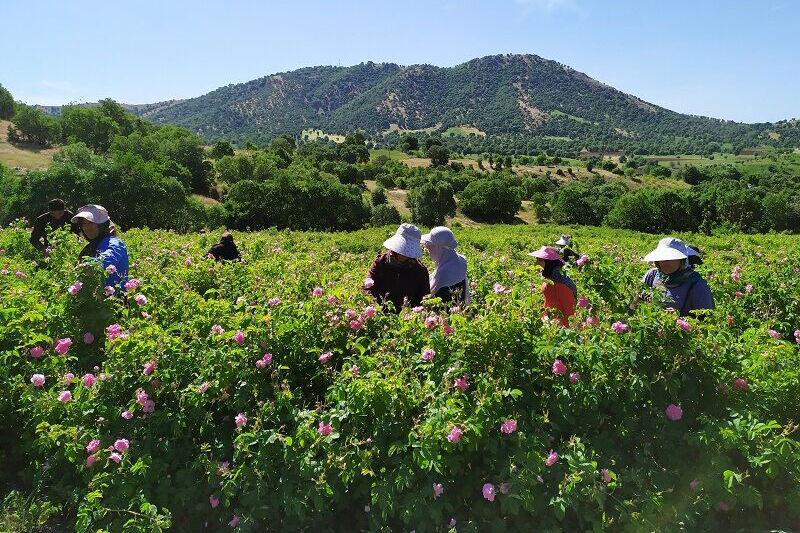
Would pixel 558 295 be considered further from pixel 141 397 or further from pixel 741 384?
pixel 141 397

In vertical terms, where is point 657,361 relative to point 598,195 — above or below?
above

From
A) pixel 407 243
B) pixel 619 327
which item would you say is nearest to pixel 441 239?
pixel 407 243

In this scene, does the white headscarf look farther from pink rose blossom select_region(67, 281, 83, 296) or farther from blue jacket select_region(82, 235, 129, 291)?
blue jacket select_region(82, 235, 129, 291)

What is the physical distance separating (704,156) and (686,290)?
697ft

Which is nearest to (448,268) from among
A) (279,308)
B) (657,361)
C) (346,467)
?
(279,308)

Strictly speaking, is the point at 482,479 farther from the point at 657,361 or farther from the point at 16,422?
the point at 16,422

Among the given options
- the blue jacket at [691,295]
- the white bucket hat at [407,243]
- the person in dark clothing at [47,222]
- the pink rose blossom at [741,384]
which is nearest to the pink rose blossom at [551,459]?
the pink rose blossom at [741,384]

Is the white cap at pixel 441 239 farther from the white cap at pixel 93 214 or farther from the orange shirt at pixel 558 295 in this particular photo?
the white cap at pixel 93 214

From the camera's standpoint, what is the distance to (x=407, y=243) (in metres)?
4.45

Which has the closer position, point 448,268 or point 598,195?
point 448,268

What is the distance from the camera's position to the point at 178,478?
2.91 m

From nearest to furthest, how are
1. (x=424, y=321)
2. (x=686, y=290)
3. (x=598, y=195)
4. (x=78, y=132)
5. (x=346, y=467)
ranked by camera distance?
(x=346, y=467), (x=424, y=321), (x=686, y=290), (x=78, y=132), (x=598, y=195)

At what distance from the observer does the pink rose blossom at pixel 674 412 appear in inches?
111

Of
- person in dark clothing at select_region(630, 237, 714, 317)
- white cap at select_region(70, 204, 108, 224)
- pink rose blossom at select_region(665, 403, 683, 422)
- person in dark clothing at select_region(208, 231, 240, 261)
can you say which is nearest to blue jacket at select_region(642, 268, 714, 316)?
person in dark clothing at select_region(630, 237, 714, 317)
